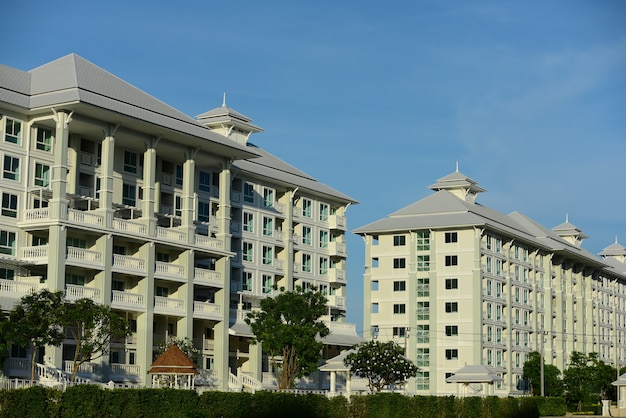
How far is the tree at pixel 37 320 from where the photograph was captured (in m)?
49.2

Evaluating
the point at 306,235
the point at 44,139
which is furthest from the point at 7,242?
the point at 306,235

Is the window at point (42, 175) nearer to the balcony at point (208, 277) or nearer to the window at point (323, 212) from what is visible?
the balcony at point (208, 277)

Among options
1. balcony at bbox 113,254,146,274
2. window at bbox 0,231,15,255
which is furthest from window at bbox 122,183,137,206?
window at bbox 0,231,15,255

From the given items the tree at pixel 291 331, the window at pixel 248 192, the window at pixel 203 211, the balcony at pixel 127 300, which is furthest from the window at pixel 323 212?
the balcony at pixel 127 300

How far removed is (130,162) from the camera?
217ft

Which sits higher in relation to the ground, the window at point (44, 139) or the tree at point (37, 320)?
the window at point (44, 139)

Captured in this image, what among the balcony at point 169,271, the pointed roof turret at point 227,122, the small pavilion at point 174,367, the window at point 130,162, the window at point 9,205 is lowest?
Answer: the small pavilion at point 174,367

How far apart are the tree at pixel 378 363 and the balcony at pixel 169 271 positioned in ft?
41.5

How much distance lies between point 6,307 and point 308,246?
36517mm

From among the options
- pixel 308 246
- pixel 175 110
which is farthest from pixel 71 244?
pixel 308 246

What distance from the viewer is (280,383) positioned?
70.1 m

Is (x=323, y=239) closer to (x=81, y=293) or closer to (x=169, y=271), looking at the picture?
(x=169, y=271)

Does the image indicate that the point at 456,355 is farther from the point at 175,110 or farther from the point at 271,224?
the point at 175,110

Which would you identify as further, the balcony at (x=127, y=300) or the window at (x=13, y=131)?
the balcony at (x=127, y=300)
